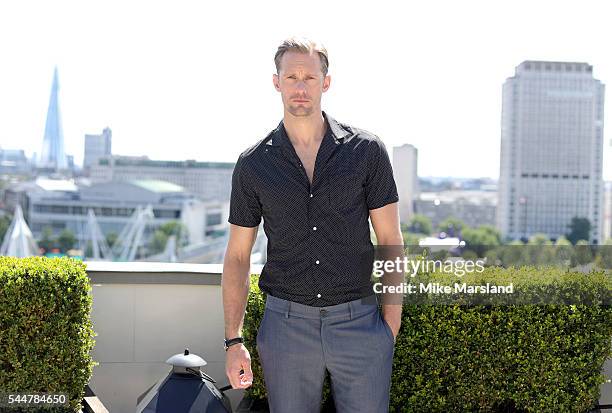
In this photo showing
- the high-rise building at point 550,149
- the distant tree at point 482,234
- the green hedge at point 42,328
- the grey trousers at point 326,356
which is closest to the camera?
the grey trousers at point 326,356

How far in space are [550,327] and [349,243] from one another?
1319mm

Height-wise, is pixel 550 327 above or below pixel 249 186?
below

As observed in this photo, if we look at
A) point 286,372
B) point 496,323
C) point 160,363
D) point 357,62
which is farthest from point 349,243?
point 357,62

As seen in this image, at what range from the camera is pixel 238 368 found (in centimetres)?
211

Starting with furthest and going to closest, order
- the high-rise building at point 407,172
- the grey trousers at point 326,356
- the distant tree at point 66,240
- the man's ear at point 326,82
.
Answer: the distant tree at point 66,240
the high-rise building at point 407,172
the man's ear at point 326,82
the grey trousers at point 326,356

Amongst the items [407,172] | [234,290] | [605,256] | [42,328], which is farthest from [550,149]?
[234,290]

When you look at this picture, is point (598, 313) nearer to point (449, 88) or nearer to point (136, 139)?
point (449, 88)

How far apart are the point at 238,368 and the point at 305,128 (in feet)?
2.35

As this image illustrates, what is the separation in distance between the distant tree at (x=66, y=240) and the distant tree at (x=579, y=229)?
67362 mm

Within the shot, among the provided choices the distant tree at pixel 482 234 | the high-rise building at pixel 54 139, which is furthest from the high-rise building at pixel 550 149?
the high-rise building at pixel 54 139

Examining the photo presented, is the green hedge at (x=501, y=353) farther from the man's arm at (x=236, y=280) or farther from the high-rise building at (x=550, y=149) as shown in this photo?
the high-rise building at (x=550, y=149)

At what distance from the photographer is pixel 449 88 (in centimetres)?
9406

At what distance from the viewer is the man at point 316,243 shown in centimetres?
202

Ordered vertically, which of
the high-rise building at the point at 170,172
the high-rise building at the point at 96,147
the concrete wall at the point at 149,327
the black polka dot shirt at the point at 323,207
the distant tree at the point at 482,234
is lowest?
the distant tree at the point at 482,234
